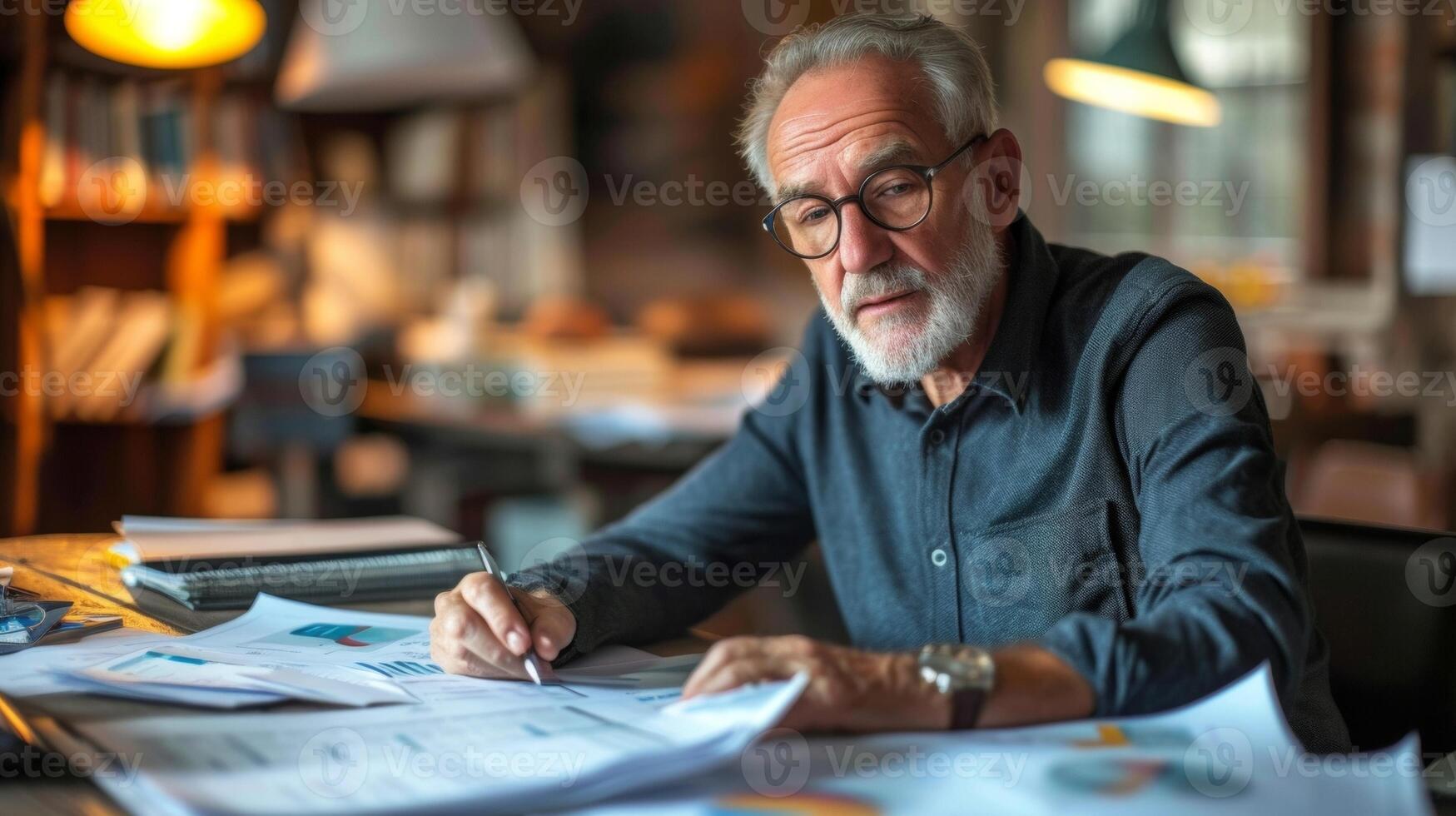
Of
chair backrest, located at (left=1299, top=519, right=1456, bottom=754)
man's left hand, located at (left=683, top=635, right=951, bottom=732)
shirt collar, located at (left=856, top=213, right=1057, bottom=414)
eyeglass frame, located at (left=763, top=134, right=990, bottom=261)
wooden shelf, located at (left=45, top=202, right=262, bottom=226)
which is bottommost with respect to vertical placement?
chair backrest, located at (left=1299, top=519, right=1456, bottom=754)

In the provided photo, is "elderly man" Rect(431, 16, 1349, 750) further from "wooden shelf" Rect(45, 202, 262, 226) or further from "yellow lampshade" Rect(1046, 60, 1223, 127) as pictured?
"wooden shelf" Rect(45, 202, 262, 226)

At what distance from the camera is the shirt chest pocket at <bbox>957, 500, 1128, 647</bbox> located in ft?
4.24

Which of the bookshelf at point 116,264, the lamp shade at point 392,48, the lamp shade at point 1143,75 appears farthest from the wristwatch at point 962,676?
the bookshelf at point 116,264

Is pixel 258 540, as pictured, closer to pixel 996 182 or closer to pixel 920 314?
pixel 920 314

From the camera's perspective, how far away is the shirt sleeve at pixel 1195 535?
0.92 m

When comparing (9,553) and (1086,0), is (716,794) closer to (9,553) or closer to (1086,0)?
(9,553)

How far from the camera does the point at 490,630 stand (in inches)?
44.1

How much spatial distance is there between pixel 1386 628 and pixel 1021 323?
472 millimetres

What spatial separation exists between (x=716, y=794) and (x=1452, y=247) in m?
4.48

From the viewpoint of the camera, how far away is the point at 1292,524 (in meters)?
1.22

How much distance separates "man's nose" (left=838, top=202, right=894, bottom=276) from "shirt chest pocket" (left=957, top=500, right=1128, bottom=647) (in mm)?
316

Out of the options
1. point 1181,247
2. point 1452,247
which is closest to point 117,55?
point 1452,247

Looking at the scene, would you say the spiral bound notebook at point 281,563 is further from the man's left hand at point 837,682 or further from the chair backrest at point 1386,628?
the chair backrest at point 1386,628

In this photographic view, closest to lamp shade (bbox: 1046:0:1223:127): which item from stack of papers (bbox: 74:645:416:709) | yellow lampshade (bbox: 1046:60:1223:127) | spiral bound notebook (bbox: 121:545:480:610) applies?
yellow lampshade (bbox: 1046:60:1223:127)
